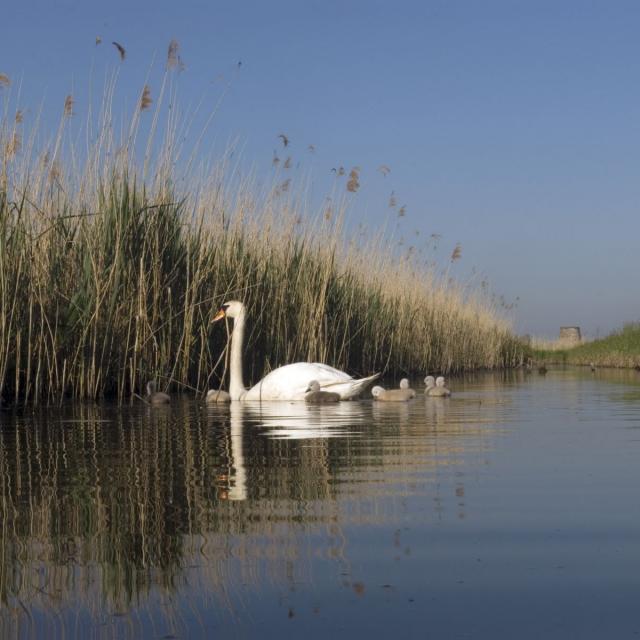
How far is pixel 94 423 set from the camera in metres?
6.95

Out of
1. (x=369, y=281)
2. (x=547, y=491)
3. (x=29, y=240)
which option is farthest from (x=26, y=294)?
(x=369, y=281)

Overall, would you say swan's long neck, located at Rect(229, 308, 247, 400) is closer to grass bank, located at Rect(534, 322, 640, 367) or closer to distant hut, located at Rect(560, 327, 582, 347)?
grass bank, located at Rect(534, 322, 640, 367)

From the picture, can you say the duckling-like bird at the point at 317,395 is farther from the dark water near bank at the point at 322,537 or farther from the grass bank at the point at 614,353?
the grass bank at the point at 614,353

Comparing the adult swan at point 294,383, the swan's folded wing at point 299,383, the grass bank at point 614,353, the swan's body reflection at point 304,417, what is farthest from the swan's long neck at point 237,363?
the grass bank at point 614,353

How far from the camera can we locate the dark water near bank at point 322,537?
6.65 feet

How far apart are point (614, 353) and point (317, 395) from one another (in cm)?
2011

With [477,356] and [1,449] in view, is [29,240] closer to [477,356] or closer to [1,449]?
[1,449]

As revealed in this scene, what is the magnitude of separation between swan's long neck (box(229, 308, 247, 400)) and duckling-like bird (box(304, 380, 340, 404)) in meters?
0.74

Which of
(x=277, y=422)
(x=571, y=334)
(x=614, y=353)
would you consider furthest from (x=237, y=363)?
(x=571, y=334)

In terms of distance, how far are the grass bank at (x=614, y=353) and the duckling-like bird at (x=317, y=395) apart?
1764cm

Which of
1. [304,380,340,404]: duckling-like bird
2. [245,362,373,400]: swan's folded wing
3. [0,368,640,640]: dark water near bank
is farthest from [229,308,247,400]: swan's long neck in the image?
[0,368,640,640]: dark water near bank

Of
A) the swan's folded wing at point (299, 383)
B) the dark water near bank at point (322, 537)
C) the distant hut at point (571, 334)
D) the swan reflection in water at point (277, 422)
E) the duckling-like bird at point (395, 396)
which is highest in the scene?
the distant hut at point (571, 334)

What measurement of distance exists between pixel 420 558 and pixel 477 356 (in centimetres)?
2230

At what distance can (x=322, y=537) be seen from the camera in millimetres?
2740
